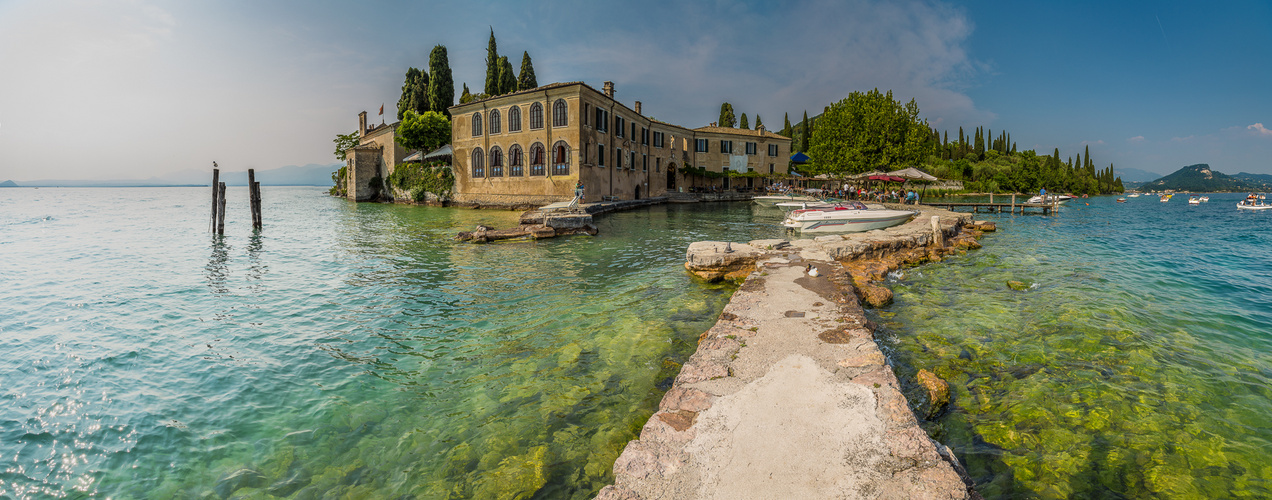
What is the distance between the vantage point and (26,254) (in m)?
14.0

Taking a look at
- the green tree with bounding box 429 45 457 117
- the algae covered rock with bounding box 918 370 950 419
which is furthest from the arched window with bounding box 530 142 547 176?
the algae covered rock with bounding box 918 370 950 419

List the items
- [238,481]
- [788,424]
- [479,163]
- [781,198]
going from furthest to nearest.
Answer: [479,163] < [781,198] < [238,481] < [788,424]

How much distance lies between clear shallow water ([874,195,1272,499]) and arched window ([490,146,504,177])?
2994cm

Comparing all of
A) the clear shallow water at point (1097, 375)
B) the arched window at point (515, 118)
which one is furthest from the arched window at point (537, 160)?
the clear shallow water at point (1097, 375)

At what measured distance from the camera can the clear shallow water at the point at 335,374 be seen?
3.62 meters

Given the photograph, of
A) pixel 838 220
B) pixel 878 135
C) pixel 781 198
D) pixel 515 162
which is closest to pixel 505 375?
pixel 838 220

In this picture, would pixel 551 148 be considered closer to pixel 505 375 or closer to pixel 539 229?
pixel 539 229

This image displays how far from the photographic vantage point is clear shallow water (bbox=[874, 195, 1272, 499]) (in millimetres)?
3574

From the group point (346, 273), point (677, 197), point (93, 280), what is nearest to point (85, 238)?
point (93, 280)

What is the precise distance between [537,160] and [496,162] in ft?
12.8

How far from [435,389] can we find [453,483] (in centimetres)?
169

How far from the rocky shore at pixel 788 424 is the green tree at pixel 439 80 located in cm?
4652

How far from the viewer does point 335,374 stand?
17.4 feet

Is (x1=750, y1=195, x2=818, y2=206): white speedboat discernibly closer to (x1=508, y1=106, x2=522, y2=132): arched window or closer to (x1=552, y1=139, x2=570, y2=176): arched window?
(x1=552, y1=139, x2=570, y2=176): arched window
